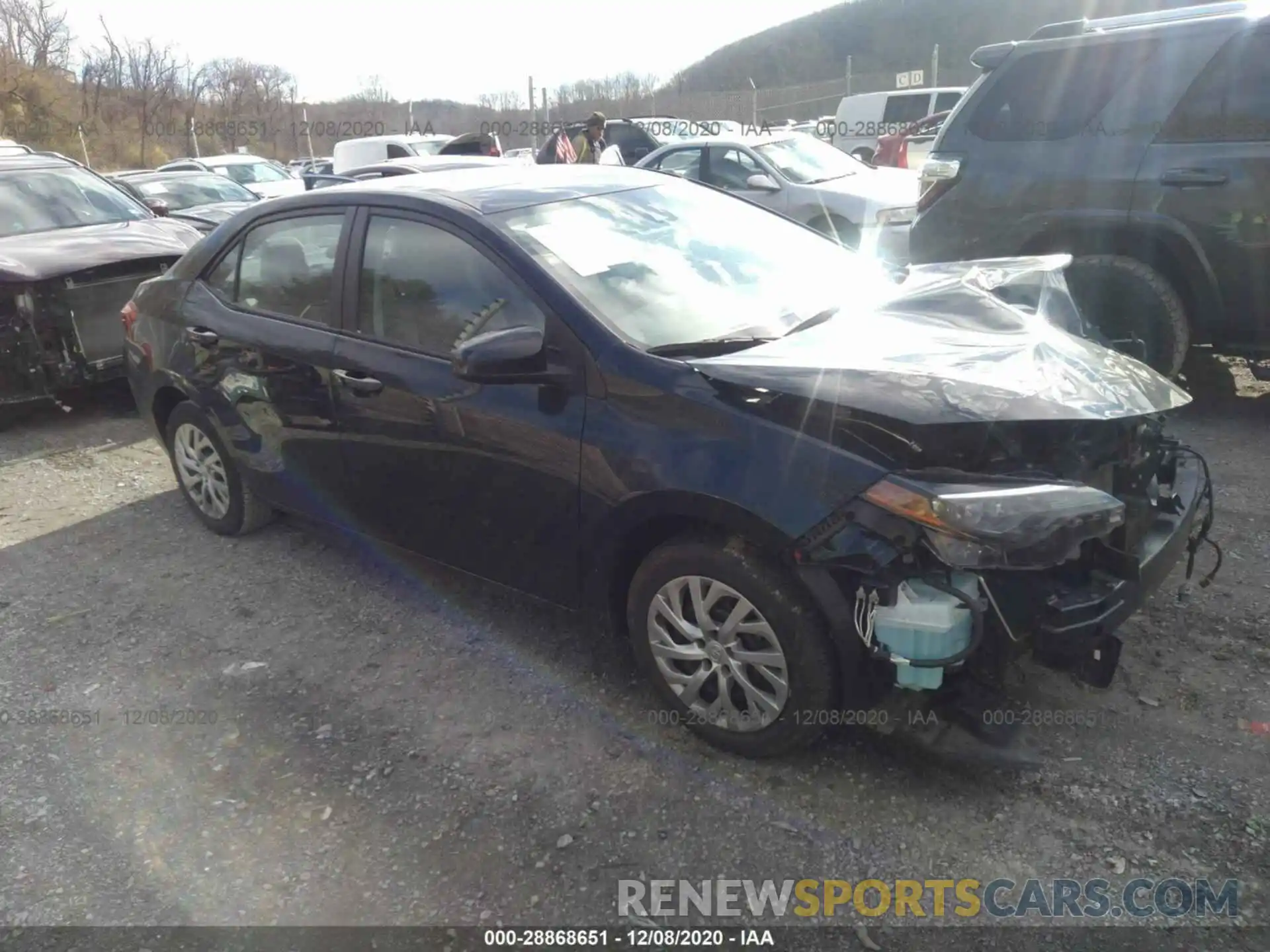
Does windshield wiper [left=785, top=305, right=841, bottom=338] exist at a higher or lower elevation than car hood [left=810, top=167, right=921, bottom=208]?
lower

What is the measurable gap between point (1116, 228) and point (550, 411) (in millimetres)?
3793

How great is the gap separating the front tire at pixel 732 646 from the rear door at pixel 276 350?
1569mm

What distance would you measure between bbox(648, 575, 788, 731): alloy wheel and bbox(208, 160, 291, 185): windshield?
19.1 meters

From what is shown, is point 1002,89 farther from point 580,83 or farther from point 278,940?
point 580,83

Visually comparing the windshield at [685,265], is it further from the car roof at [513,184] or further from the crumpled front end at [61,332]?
the crumpled front end at [61,332]

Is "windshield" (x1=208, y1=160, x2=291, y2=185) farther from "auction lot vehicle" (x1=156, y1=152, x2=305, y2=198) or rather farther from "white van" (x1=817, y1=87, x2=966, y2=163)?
"white van" (x1=817, y1=87, x2=966, y2=163)

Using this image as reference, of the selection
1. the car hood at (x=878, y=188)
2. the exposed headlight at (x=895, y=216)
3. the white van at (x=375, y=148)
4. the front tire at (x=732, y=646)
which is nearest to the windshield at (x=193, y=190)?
the white van at (x=375, y=148)

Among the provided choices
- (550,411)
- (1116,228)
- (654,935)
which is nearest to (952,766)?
(654,935)

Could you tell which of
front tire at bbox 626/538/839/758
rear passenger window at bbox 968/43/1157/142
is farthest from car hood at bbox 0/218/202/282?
rear passenger window at bbox 968/43/1157/142

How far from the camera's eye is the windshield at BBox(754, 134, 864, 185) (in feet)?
34.2

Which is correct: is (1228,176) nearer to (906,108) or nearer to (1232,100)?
(1232,100)

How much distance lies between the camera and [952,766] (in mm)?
2762

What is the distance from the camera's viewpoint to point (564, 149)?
10.8m

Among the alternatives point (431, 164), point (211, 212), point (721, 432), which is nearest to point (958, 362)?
point (721, 432)
